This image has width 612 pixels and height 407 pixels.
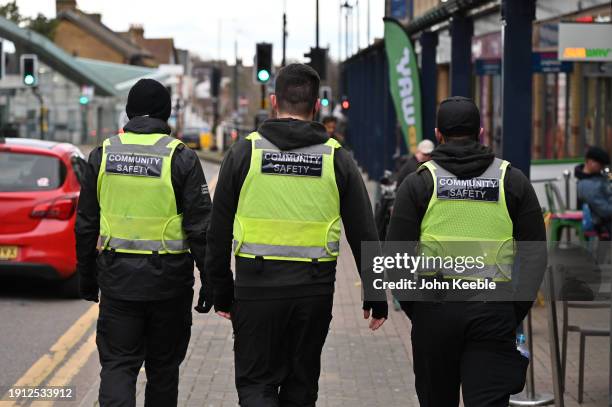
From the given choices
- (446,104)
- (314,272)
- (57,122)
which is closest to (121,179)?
(314,272)

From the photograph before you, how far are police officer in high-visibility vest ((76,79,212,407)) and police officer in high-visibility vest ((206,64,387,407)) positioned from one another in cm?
66

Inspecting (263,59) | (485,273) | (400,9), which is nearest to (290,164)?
(485,273)

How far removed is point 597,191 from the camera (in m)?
12.6

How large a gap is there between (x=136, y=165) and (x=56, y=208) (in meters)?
6.14

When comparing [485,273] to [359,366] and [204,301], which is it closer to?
[204,301]

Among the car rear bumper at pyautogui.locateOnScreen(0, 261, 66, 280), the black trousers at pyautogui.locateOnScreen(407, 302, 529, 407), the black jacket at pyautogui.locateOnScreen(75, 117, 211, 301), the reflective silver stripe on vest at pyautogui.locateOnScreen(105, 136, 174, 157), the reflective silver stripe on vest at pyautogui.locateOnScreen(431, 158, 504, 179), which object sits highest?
the reflective silver stripe on vest at pyautogui.locateOnScreen(105, 136, 174, 157)

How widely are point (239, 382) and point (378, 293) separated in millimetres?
705

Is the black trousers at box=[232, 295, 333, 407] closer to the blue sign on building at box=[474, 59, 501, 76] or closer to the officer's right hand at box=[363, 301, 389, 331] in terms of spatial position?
the officer's right hand at box=[363, 301, 389, 331]

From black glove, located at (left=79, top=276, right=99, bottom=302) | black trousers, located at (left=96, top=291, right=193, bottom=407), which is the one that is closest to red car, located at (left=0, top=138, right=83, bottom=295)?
black glove, located at (left=79, top=276, right=99, bottom=302)

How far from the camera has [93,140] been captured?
83.5 meters

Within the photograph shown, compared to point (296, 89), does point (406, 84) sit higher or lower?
higher

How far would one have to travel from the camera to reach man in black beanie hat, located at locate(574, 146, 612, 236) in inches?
492

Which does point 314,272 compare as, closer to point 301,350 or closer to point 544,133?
point 301,350

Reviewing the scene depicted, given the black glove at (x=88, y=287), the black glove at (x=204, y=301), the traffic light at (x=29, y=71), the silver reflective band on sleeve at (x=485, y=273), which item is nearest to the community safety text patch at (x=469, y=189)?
the silver reflective band on sleeve at (x=485, y=273)
